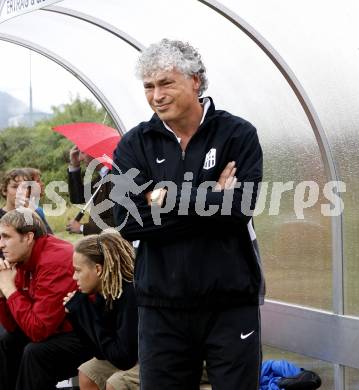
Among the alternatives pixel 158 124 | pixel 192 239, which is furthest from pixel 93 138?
pixel 192 239

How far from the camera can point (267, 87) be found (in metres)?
5.30

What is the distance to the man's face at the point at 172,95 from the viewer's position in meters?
3.65

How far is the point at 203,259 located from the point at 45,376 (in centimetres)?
225

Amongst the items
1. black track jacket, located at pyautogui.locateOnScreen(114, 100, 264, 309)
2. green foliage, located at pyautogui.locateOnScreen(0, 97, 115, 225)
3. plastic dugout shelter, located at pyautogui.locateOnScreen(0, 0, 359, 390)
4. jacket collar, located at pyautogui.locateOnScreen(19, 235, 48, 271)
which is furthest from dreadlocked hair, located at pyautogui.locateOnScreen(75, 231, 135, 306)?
green foliage, located at pyautogui.locateOnScreen(0, 97, 115, 225)

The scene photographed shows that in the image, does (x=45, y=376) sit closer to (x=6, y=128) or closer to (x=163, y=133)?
(x=163, y=133)

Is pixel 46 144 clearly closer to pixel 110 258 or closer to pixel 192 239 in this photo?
pixel 110 258

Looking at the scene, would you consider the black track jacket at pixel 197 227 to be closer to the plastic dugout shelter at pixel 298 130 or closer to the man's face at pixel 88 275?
the plastic dugout shelter at pixel 298 130

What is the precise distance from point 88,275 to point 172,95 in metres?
1.73

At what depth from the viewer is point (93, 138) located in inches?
268

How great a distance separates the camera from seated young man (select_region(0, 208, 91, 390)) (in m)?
5.41

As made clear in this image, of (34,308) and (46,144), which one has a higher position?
(46,144)

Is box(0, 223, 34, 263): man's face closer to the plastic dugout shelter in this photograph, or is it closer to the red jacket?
the red jacket

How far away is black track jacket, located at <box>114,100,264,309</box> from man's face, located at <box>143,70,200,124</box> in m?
0.07

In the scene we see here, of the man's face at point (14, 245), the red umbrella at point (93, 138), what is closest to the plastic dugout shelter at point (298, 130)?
the red umbrella at point (93, 138)
